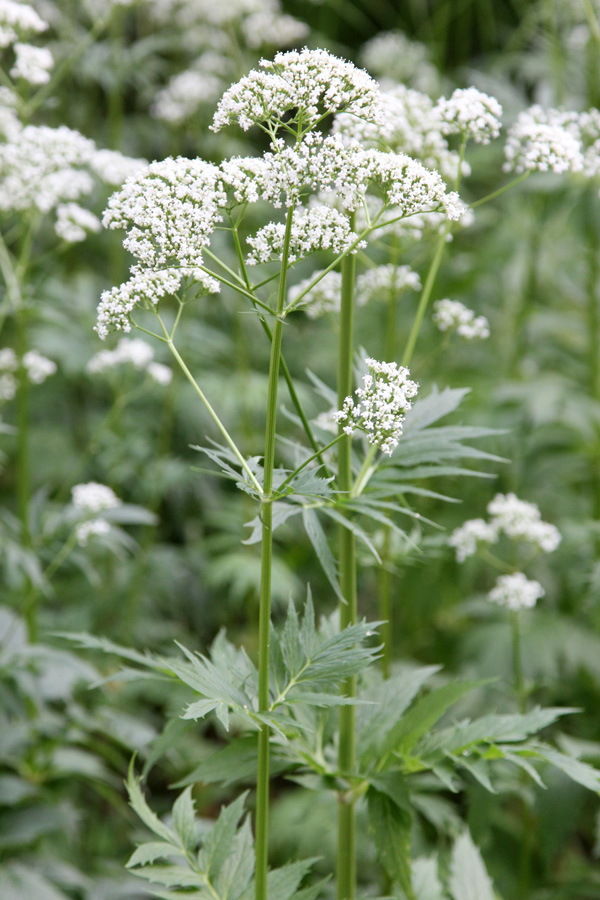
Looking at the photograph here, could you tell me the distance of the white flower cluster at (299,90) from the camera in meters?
1.10

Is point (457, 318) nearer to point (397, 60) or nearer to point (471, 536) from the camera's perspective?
point (471, 536)

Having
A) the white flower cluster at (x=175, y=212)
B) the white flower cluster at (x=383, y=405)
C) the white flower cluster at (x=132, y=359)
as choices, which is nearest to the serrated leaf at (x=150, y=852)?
the white flower cluster at (x=383, y=405)

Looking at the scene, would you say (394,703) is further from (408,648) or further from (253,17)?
(253,17)

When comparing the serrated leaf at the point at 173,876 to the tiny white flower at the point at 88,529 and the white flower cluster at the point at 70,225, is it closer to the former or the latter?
the tiny white flower at the point at 88,529

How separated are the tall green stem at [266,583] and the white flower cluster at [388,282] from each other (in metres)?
0.83

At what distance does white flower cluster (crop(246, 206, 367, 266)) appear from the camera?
1.16m

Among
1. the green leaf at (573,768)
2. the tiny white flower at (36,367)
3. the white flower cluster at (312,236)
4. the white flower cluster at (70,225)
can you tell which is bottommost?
the green leaf at (573,768)

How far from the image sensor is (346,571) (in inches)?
59.6

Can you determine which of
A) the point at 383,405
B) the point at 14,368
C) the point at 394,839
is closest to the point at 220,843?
the point at 394,839

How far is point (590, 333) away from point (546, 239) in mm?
963

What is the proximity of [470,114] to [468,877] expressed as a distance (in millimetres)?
1544

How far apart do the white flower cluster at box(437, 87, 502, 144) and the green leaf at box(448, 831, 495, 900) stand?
1468 mm

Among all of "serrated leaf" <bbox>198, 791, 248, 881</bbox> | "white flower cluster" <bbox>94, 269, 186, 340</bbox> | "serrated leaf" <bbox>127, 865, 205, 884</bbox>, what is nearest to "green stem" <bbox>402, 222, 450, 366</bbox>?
"white flower cluster" <bbox>94, 269, 186, 340</bbox>

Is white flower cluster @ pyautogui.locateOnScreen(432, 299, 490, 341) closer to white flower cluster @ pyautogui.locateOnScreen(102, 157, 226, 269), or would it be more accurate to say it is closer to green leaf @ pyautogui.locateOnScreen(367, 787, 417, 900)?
white flower cluster @ pyautogui.locateOnScreen(102, 157, 226, 269)
